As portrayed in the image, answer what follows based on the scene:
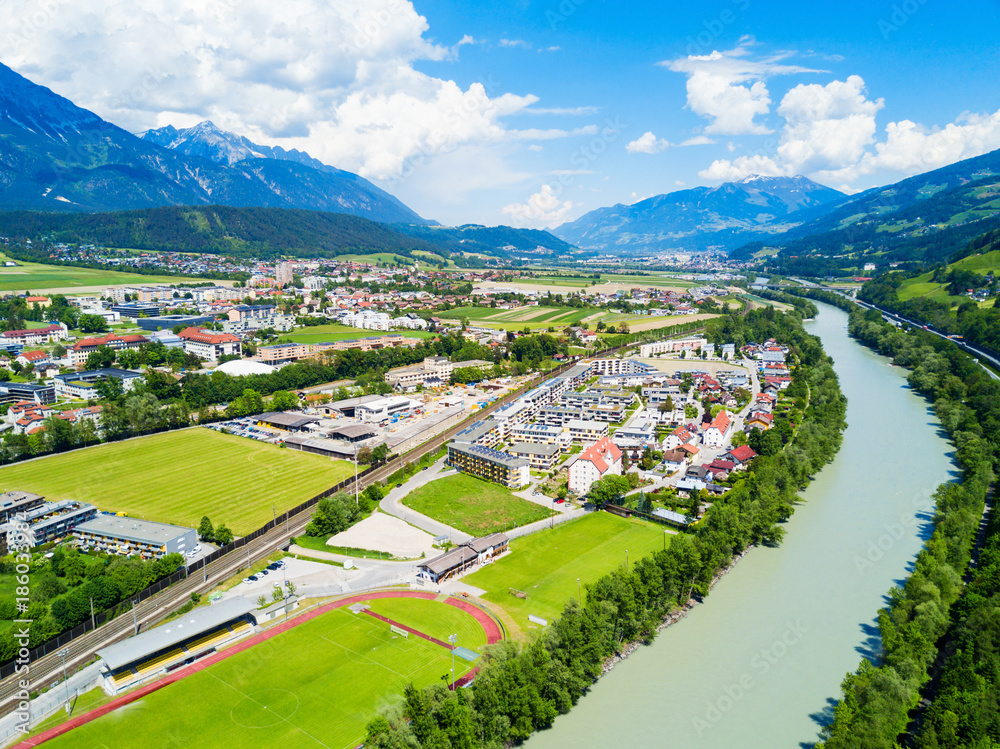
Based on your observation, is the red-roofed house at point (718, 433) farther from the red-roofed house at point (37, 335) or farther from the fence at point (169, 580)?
the red-roofed house at point (37, 335)

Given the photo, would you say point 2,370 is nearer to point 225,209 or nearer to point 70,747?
point 70,747

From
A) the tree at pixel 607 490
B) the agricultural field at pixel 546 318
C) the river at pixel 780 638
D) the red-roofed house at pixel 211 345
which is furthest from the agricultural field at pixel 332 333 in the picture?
the river at pixel 780 638

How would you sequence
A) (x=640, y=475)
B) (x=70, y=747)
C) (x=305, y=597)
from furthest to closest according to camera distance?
1. (x=640, y=475)
2. (x=305, y=597)
3. (x=70, y=747)

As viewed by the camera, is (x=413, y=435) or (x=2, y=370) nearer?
(x=413, y=435)

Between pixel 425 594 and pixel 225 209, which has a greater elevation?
pixel 225 209

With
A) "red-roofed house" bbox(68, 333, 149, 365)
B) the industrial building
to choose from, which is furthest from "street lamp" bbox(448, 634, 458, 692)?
"red-roofed house" bbox(68, 333, 149, 365)

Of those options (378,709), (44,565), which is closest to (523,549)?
(378,709)

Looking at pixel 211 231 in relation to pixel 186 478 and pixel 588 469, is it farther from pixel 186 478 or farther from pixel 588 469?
pixel 588 469
